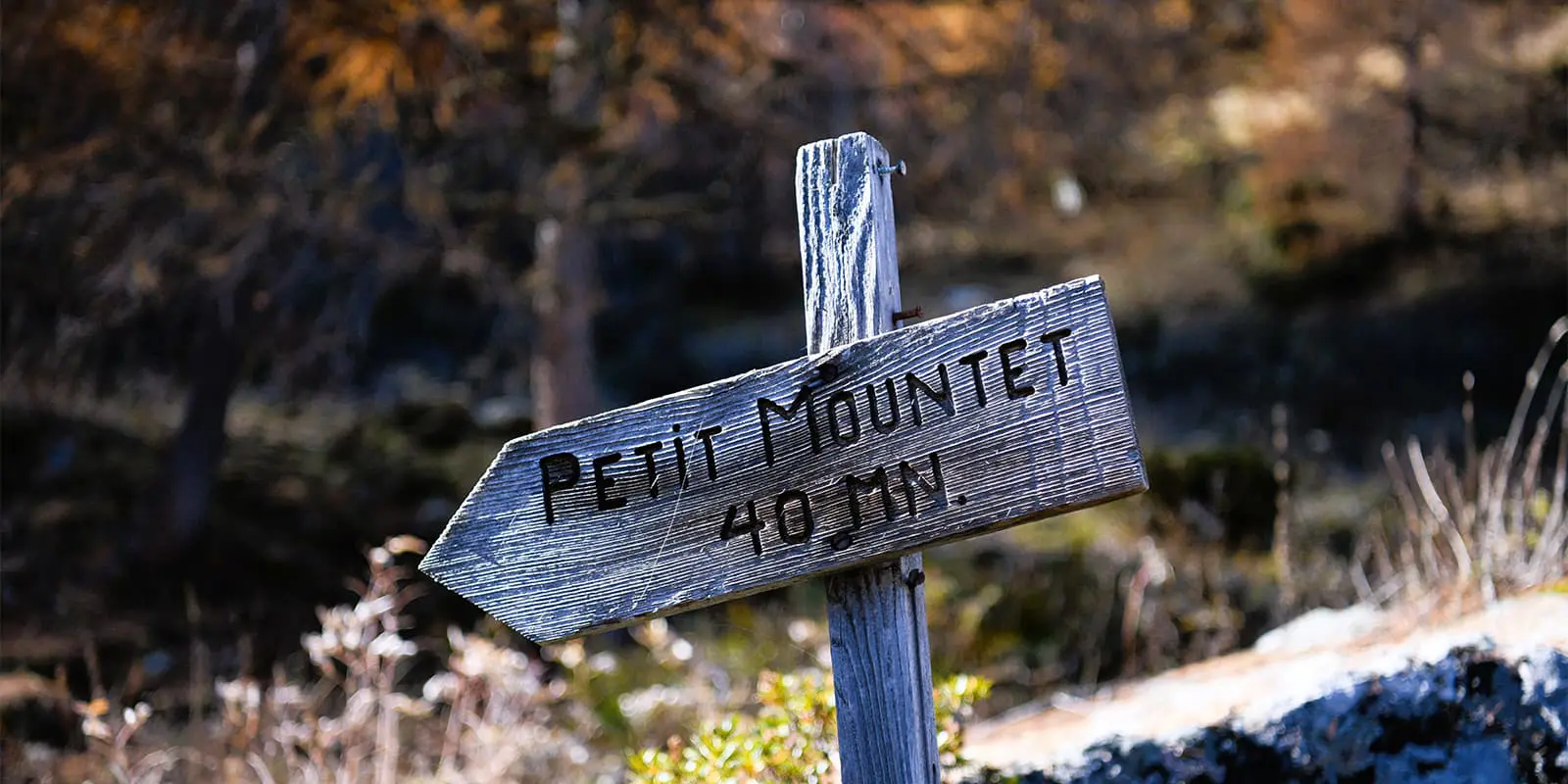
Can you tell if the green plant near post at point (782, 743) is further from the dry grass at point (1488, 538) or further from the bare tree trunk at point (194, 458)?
the bare tree trunk at point (194, 458)

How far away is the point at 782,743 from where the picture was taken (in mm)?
2340

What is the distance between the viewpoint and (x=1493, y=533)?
11.3 feet

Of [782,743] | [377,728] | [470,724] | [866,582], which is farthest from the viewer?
[377,728]

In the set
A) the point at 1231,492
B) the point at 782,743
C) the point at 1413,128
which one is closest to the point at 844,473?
the point at 782,743

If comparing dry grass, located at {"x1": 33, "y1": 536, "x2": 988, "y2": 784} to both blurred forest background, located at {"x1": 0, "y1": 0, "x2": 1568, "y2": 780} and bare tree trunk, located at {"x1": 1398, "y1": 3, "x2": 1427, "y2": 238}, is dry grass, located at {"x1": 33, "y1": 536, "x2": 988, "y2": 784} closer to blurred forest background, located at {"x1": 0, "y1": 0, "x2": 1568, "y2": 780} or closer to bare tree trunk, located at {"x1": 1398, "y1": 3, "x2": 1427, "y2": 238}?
blurred forest background, located at {"x1": 0, "y1": 0, "x2": 1568, "y2": 780}

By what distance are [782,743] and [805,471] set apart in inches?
32.1

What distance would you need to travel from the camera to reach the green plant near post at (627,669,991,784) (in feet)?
7.27

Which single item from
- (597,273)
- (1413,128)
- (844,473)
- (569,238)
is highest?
(1413,128)

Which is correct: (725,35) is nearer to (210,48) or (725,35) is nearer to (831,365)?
(210,48)

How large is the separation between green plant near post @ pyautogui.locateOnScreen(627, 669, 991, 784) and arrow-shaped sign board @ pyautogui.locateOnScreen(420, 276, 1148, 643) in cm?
55

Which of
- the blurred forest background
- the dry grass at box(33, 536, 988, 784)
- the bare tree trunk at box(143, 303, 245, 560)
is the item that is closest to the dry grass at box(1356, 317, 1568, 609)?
the blurred forest background

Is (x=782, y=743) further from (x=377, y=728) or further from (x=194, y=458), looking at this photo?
(x=194, y=458)

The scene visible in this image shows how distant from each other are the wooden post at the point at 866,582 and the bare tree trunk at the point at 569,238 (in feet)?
13.1

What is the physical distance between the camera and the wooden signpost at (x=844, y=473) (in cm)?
160
